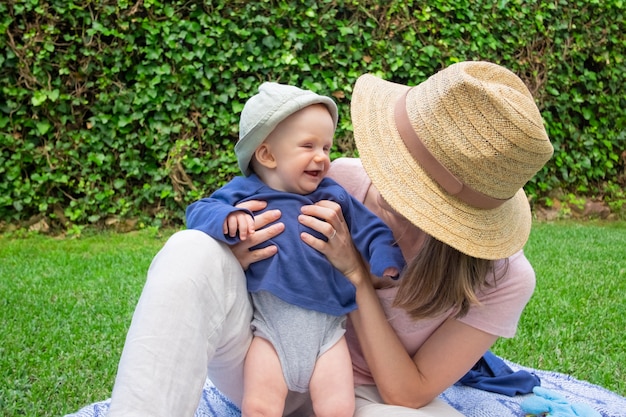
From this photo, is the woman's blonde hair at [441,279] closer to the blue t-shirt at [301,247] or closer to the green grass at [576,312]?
the blue t-shirt at [301,247]

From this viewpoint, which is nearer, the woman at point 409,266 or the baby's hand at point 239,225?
the woman at point 409,266

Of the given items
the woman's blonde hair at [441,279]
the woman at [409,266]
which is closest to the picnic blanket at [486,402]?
the woman at [409,266]

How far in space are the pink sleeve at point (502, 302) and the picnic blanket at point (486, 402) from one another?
56 cm

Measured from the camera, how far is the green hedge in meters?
5.92

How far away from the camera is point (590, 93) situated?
7.88 meters

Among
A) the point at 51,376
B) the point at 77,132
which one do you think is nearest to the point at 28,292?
the point at 51,376

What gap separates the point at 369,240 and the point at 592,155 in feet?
21.2

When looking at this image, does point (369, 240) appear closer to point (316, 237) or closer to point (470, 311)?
point (316, 237)

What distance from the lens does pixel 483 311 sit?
2.28 meters

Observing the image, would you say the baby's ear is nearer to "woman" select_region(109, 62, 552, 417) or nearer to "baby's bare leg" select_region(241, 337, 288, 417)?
"woman" select_region(109, 62, 552, 417)

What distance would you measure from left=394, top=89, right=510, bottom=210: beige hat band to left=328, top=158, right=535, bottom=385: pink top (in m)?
→ 0.30

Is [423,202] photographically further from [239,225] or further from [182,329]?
[182,329]

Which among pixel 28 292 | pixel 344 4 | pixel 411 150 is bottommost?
pixel 28 292

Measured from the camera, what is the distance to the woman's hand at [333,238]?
7.10 ft
